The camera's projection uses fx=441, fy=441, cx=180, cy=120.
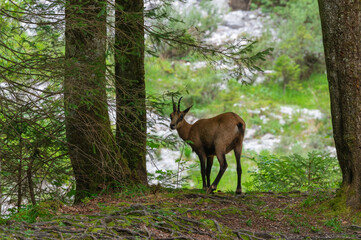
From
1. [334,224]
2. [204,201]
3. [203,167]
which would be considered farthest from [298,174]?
[334,224]

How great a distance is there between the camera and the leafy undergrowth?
4.22m

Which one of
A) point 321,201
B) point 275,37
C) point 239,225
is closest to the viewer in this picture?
point 239,225

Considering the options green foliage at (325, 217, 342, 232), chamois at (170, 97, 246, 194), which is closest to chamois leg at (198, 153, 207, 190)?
chamois at (170, 97, 246, 194)

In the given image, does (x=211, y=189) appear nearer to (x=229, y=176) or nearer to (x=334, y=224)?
(x=334, y=224)

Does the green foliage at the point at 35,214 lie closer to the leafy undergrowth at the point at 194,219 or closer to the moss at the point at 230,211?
the leafy undergrowth at the point at 194,219

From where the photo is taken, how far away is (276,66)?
1864cm

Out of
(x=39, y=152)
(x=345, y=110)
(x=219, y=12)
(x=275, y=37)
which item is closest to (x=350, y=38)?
(x=345, y=110)

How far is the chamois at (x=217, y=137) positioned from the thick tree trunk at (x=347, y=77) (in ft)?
6.14

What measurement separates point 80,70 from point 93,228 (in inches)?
83.2

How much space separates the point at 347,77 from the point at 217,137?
2465mm

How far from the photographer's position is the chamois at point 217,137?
7.25 m

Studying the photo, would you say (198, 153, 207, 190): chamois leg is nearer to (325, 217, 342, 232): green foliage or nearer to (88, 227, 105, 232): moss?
(325, 217, 342, 232): green foliage

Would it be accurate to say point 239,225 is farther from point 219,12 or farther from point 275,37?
point 219,12

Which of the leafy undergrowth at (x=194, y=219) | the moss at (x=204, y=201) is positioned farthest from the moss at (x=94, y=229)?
the moss at (x=204, y=201)
